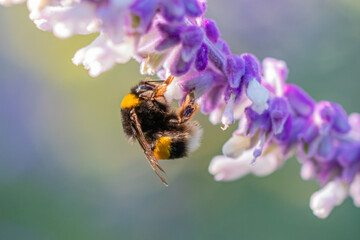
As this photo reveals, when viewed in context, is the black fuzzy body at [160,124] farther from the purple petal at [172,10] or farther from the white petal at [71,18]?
the purple petal at [172,10]

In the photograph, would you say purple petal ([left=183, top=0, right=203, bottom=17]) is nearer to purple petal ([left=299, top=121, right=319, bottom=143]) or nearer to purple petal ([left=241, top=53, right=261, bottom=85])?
purple petal ([left=241, top=53, right=261, bottom=85])

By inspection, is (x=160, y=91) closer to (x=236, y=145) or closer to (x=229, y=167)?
(x=236, y=145)

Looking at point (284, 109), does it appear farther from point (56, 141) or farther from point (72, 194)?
point (56, 141)

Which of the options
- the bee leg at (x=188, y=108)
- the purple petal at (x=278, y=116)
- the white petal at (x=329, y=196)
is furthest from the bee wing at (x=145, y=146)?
the white petal at (x=329, y=196)

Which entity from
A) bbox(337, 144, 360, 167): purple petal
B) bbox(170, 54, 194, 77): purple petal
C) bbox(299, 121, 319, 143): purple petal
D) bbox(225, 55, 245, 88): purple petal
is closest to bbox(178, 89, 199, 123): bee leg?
bbox(225, 55, 245, 88): purple petal

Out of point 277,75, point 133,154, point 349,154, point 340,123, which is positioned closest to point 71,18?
point 277,75

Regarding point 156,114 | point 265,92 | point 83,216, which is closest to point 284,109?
point 265,92
